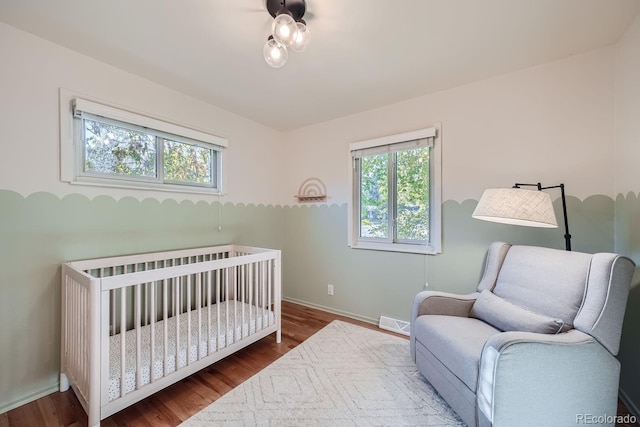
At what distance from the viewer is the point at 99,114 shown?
187 centimetres

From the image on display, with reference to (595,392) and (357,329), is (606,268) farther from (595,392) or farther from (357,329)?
(357,329)

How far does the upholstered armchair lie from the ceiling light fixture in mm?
1729

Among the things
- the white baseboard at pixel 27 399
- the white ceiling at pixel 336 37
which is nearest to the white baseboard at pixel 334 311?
the white baseboard at pixel 27 399

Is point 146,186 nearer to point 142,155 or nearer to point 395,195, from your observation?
point 142,155

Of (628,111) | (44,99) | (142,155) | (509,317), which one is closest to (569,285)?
(509,317)

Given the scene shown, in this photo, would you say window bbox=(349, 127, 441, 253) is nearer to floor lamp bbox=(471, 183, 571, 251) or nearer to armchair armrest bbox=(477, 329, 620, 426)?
floor lamp bbox=(471, 183, 571, 251)

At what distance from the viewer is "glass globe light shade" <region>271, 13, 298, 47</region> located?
1.22m

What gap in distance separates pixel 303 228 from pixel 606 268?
262 cm

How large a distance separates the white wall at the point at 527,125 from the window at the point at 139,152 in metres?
1.87

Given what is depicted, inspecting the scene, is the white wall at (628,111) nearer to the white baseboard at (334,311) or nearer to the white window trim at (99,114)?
the white baseboard at (334,311)

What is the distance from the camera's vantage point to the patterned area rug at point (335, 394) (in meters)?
1.44

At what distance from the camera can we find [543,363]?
114 cm

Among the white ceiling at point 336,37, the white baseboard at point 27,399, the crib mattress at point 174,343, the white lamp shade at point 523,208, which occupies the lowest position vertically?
the white baseboard at point 27,399

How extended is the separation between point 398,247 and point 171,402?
2154 mm
